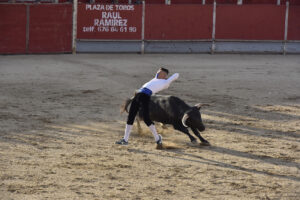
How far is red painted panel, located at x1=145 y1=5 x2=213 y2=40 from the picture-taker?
25219 mm

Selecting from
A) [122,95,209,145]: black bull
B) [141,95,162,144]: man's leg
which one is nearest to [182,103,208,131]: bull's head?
[122,95,209,145]: black bull

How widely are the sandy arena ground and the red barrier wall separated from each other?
11.6ft

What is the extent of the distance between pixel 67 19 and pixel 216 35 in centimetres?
605

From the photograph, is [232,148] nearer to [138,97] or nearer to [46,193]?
[138,97]

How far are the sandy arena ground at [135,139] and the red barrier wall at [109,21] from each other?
352 cm

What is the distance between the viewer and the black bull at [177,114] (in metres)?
11.4

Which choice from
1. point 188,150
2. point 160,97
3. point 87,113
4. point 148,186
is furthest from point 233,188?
point 87,113

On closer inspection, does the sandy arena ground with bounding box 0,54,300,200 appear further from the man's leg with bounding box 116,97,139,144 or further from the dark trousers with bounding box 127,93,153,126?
the dark trousers with bounding box 127,93,153,126

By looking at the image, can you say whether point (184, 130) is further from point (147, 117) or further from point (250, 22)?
point (250, 22)

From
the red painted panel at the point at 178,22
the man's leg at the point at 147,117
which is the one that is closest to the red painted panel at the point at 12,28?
the red painted panel at the point at 178,22

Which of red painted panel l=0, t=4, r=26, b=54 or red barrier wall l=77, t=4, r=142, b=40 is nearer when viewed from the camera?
red painted panel l=0, t=4, r=26, b=54

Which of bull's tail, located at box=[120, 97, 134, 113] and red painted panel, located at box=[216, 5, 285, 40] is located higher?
red painted panel, located at box=[216, 5, 285, 40]

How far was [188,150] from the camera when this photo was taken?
11.2 m

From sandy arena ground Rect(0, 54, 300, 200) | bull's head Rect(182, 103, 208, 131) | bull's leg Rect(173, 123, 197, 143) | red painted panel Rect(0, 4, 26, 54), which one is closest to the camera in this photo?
sandy arena ground Rect(0, 54, 300, 200)
